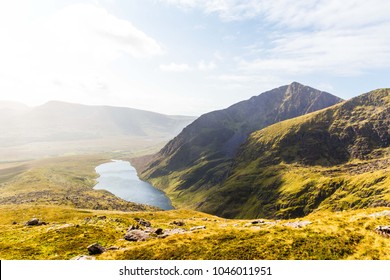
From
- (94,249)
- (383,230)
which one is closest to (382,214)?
(383,230)

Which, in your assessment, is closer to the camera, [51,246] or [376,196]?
[51,246]

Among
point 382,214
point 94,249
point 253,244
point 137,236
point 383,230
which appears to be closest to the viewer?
point 383,230

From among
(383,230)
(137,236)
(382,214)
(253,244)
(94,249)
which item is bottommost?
(137,236)

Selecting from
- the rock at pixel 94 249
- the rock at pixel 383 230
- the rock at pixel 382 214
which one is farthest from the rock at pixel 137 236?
the rock at pixel 382 214

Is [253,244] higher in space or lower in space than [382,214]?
lower

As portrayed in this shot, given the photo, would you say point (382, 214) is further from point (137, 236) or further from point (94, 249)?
point (94, 249)

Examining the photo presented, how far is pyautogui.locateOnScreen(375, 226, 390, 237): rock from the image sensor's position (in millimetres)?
32312

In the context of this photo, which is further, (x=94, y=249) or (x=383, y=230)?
(x=94, y=249)

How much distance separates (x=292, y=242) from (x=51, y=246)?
3500 centimetres

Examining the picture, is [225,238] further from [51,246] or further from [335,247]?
[51,246]

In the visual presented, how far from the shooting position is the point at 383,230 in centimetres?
3288

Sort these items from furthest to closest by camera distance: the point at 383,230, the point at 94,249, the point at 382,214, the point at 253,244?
the point at 382,214 < the point at 94,249 < the point at 253,244 < the point at 383,230
